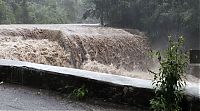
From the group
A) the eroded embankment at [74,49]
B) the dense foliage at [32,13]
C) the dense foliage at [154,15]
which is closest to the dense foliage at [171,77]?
the eroded embankment at [74,49]

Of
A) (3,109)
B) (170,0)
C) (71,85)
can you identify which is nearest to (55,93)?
(71,85)

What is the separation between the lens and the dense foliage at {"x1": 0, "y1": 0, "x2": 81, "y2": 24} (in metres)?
25.9

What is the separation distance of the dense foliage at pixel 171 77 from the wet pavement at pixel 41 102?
1.80 ft

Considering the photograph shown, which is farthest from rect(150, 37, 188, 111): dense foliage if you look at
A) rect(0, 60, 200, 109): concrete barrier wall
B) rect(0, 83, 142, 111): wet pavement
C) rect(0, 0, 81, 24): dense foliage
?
rect(0, 0, 81, 24): dense foliage

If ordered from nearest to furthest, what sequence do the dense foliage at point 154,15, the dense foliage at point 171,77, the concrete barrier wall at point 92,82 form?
1. the dense foliage at point 171,77
2. the concrete barrier wall at point 92,82
3. the dense foliage at point 154,15

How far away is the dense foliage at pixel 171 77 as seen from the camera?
3.09m

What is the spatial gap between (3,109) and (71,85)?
2.65 feet

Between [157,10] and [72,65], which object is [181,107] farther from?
[157,10]

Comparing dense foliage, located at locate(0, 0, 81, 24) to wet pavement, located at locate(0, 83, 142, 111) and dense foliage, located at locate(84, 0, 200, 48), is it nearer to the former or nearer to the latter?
dense foliage, located at locate(84, 0, 200, 48)

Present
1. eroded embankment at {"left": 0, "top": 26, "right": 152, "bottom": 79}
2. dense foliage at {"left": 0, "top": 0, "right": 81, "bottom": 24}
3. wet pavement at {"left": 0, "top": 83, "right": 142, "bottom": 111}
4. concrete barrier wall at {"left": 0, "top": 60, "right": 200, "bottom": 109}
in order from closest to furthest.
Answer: concrete barrier wall at {"left": 0, "top": 60, "right": 200, "bottom": 109}, wet pavement at {"left": 0, "top": 83, "right": 142, "bottom": 111}, eroded embankment at {"left": 0, "top": 26, "right": 152, "bottom": 79}, dense foliage at {"left": 0, "top": 0, "right": 81, "bottom": 24}

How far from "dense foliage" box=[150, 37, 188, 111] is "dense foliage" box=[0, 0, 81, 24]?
2266 cm

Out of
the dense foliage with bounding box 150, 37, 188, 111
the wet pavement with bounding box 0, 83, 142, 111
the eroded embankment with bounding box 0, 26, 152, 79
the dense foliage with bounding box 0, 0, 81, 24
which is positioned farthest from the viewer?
the dense foliage with bounding box 0, 0, 81, 24

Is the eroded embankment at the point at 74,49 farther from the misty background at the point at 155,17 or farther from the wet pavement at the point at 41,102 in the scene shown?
the wet pavement at the point at 41,102

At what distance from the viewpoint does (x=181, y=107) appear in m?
3.26
